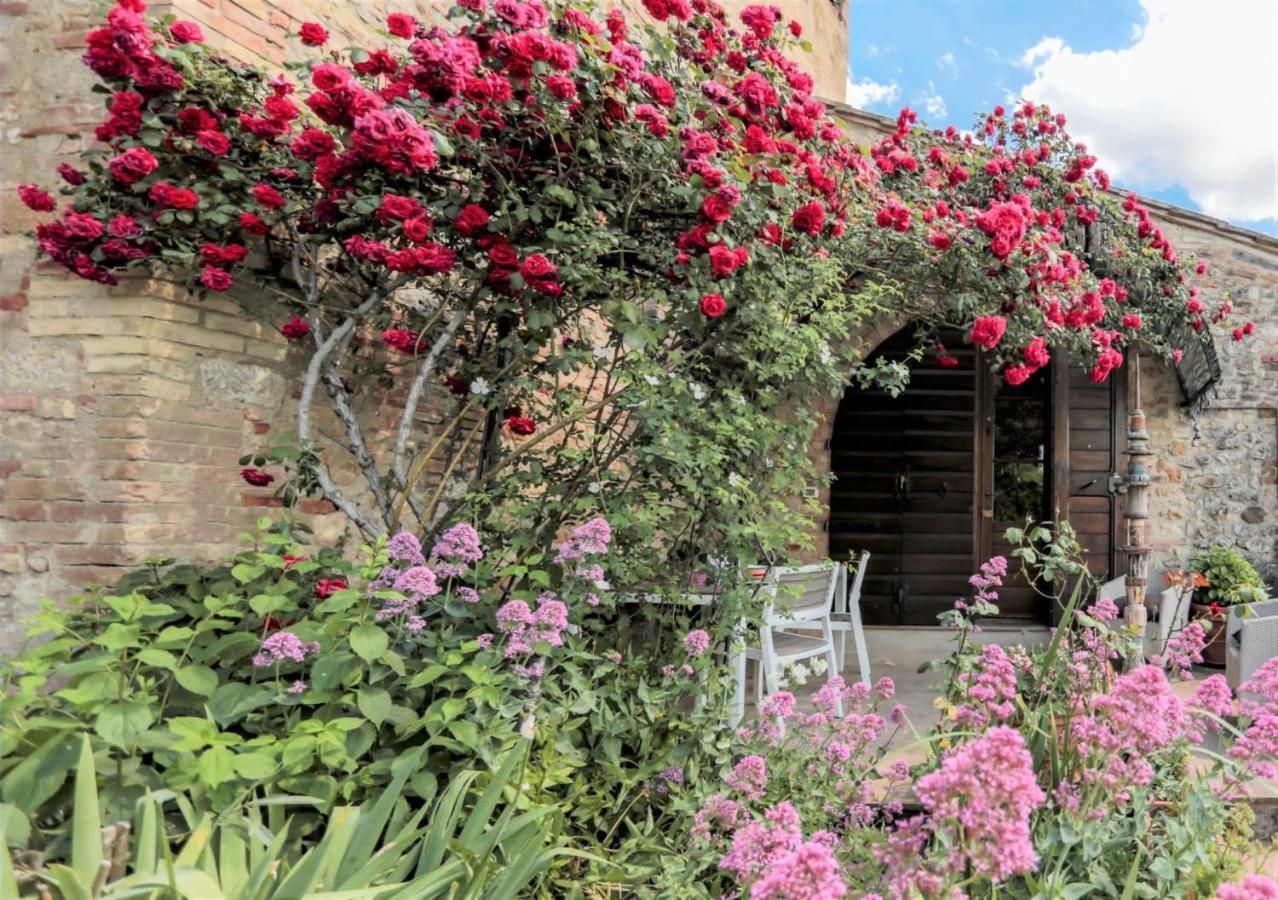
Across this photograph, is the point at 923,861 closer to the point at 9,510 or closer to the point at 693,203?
the point at 693,203

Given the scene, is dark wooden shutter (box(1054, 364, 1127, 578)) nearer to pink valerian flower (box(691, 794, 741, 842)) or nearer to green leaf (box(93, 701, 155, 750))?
pink valerian flower (box(691, 794, 741, 842))

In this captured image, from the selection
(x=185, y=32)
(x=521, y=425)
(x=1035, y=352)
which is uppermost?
(x=185, y=32)

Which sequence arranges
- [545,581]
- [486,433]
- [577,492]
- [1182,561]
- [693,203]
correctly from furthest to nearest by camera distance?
[1182,561] < [486,433] < [577,492] < [693,203] < [545,581]

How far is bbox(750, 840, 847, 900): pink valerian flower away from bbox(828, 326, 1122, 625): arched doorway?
5564 mm

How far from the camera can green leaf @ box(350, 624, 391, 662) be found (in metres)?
1.51

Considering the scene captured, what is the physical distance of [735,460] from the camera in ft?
7.70

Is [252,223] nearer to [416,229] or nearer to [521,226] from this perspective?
[416,229]

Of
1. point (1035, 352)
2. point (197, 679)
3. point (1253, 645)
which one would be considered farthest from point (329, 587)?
point (1253, 645)

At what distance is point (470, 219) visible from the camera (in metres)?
2.35

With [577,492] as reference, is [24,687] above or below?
below

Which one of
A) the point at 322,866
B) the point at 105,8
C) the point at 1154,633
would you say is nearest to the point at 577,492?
the point at 322,866

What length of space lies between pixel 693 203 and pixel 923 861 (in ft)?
5.86

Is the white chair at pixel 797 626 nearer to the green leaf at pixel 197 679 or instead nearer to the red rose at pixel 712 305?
the red rose at pixel 712 305

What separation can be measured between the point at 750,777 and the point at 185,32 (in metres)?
2.61
